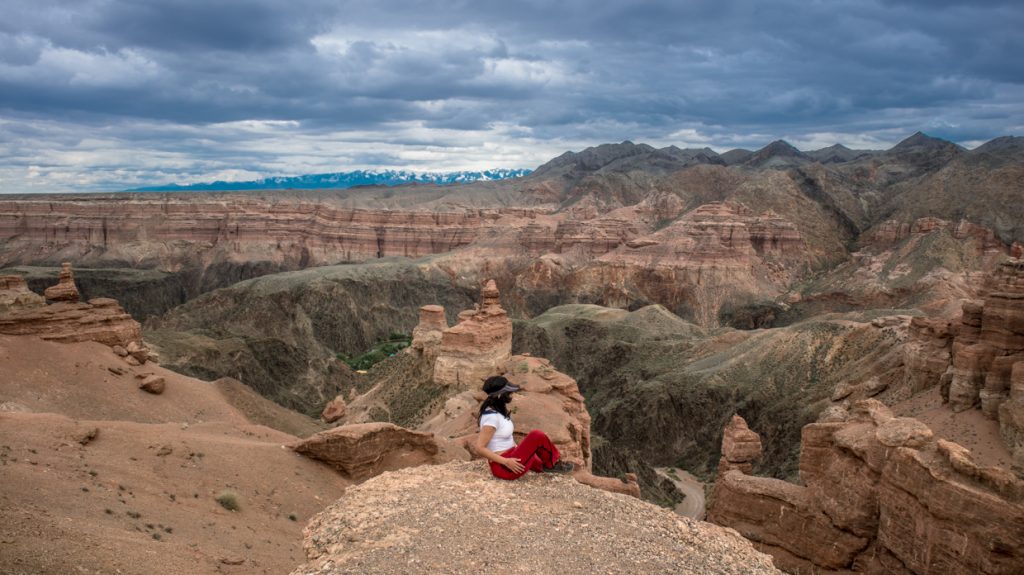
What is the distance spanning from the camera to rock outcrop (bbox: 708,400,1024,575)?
50.1 ft

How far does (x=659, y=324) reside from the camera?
252ft

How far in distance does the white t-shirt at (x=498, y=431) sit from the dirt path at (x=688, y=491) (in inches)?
1081

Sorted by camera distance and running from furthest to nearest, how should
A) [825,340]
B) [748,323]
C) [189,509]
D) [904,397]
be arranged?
1. [748,323]
2. [825,340]
3. [904,397]
4. [189,509]

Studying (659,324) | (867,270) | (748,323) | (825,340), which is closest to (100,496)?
(825,340)

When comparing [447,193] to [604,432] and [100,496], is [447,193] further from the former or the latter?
Result: [100,496]

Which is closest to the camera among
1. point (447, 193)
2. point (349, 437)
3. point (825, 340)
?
point (349, 437)

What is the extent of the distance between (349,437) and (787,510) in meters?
12.6

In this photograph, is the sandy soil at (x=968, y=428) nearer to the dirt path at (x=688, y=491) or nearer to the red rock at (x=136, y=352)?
the dirt path at (x=688, y=491)

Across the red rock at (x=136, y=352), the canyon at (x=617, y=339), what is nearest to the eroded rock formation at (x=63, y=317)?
the canyon at (x=617, y=339)

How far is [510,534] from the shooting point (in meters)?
9.08

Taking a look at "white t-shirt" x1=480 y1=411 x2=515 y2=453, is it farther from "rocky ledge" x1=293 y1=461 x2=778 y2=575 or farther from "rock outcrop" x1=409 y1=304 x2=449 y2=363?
"rock outcrop" x1=409 y1=304 x2=449 y2=363

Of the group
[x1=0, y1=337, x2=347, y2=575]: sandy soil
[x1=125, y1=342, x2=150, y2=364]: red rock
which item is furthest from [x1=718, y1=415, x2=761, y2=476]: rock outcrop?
[x1=125, y1=342, x2=150, y2=364]: red rock

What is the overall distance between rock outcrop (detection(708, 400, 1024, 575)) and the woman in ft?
33.8

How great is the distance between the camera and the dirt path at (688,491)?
1508 inches
